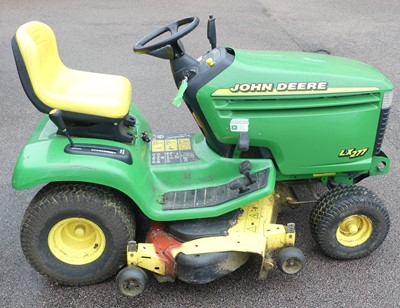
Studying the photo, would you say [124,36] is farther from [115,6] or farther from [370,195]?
[370,195]

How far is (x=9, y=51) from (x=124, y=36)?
143cm

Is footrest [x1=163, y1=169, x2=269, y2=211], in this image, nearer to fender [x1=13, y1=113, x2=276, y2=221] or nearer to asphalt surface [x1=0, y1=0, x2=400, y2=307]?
fender [x1=13, y1=113, x2=276, y2=221]

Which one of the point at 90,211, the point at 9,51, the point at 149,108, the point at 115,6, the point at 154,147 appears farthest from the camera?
the point at 115,6

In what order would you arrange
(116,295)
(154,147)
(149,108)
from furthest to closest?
(149,108), (154,147), (116,295)

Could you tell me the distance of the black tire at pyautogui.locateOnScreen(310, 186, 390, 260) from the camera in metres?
2.62

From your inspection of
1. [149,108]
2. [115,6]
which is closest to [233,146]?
[149,108]

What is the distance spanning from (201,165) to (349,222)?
86 cm

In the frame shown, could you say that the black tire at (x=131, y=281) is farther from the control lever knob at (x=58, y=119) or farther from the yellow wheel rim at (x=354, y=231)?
the yellow wheel rim at (x=354, y=231)

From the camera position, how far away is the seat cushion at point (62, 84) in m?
2.38

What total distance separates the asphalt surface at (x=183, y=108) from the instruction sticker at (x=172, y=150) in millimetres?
667

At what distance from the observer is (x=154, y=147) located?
2.90 m

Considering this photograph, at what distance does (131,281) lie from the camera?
2420 mm

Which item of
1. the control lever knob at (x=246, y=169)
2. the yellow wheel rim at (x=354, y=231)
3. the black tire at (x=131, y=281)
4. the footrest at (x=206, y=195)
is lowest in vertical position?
the yellow wheel rim at (x=354, y=231)

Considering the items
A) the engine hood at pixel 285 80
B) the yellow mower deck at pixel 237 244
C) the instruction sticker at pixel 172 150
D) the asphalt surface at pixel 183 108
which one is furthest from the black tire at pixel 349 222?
the instruction sticker at pixel 172 150
